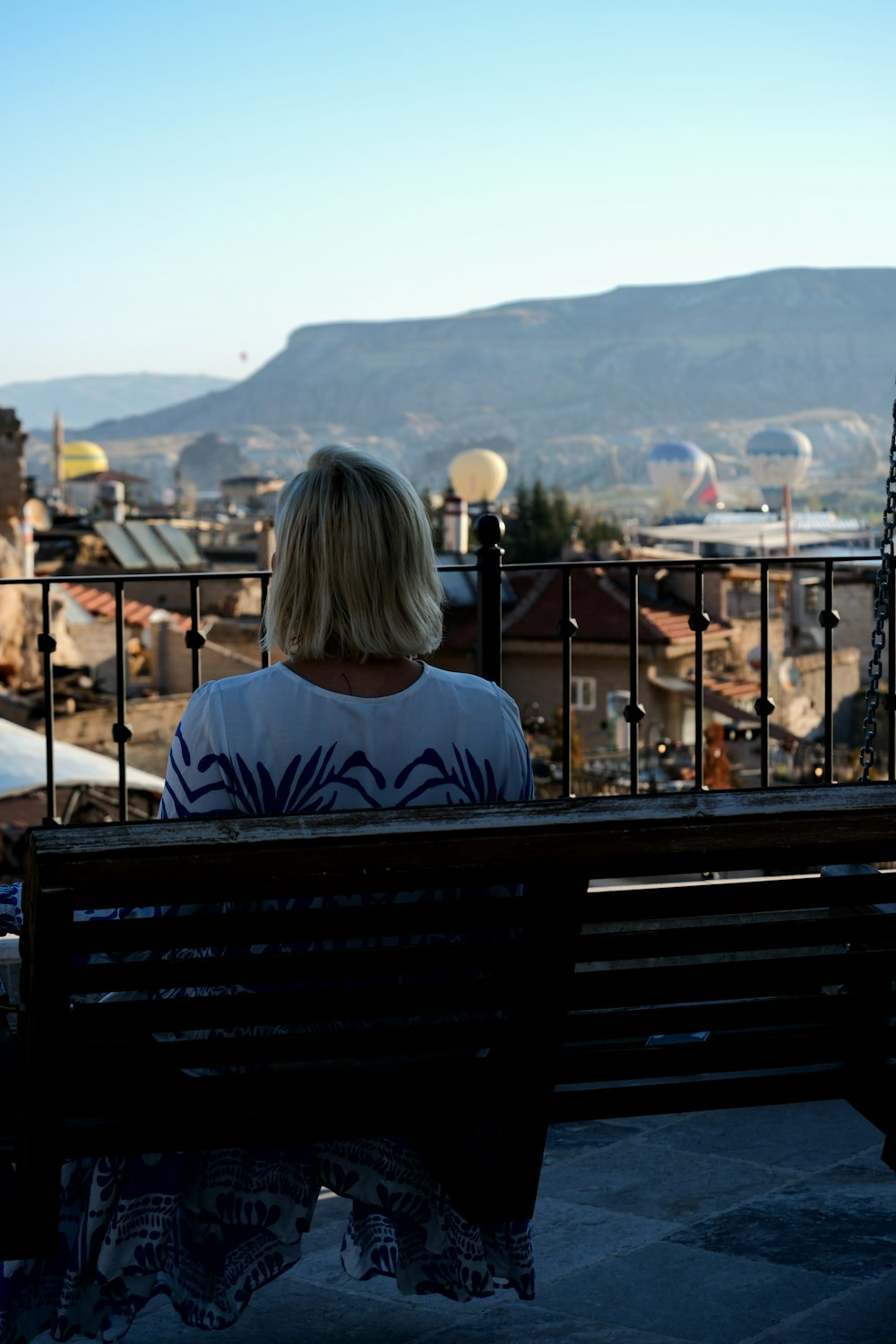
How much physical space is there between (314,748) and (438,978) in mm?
403

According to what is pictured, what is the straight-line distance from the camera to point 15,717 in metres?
29.0

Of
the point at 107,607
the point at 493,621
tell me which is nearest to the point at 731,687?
the point at 107,607

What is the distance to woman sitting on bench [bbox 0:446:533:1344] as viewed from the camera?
241 cm

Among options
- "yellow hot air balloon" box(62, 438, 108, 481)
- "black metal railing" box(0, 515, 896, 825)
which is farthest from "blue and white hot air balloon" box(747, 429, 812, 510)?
"black metal railing" box(0, 515, 896, 825)

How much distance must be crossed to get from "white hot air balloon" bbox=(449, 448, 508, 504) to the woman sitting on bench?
78.9 meters

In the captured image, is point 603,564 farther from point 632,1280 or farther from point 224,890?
point 224,890

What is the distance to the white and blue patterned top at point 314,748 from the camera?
240 cm

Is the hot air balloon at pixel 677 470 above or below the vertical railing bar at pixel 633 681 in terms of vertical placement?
above

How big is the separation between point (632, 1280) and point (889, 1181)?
87cm

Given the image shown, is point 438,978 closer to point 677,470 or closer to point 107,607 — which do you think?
point 107,607

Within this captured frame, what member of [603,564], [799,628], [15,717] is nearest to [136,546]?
[799,628]

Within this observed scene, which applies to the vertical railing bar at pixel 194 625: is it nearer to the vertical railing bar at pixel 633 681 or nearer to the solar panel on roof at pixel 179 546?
the vertical railing bar at pixel 633 681

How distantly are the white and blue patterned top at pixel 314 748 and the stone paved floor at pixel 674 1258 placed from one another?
1.08m

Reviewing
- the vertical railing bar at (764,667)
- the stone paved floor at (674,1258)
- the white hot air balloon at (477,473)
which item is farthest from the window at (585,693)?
the stone paved floor at (674,1258)
